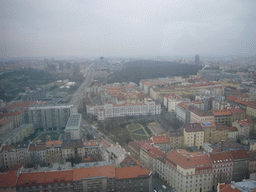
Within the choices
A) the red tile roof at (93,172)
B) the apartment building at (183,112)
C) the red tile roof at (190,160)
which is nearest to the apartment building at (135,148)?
the red tile roof at (190,160)

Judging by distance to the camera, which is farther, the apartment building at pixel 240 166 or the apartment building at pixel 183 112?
the apartment building at pixel 183 112

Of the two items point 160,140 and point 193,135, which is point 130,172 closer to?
point 160,140

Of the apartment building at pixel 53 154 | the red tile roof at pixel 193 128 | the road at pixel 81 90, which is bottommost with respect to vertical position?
the apartment building at pixel 53 154

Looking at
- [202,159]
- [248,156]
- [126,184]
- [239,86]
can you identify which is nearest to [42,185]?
[126,184]

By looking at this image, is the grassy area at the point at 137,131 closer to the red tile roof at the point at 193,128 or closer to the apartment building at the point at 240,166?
the red tile roof at the point at 193,128

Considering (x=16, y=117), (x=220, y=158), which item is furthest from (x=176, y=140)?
(x=16, y=117)

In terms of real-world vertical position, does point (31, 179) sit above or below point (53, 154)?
above
